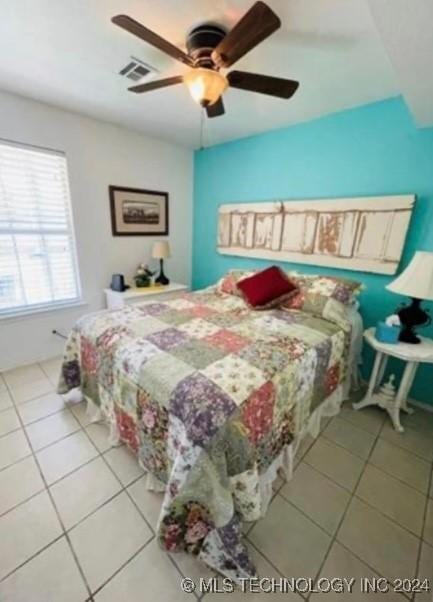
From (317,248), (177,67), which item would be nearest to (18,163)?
(177,67)

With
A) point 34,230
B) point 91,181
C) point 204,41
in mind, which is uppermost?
point 204,41

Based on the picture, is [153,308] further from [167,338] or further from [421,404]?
[421,404]

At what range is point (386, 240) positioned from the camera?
2.16 m

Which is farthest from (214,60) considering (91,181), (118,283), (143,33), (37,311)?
(37,311)

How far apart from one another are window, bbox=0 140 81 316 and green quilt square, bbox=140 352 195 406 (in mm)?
1925

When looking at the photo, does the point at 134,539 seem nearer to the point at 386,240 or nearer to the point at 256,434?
the point at 256,434

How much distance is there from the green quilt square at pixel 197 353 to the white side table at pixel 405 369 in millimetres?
1220

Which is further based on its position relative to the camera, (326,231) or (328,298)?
(326,231)

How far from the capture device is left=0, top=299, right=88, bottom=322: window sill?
2.45m

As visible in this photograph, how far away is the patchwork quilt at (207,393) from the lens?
41.8 inches

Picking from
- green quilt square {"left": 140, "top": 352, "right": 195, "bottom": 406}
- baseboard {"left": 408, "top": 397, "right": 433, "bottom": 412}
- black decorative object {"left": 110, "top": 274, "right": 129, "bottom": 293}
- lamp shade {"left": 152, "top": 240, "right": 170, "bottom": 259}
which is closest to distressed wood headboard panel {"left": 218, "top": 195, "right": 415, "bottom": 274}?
lamp shade {"left": 152, "top": 240, "right": 170, "bottom": 259}

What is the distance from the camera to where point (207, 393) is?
3.76 ft

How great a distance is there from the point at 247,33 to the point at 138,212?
7.66 ft

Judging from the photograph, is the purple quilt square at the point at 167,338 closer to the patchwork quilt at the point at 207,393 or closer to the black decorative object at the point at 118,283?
the patchwork quilt at the point at 207,393
